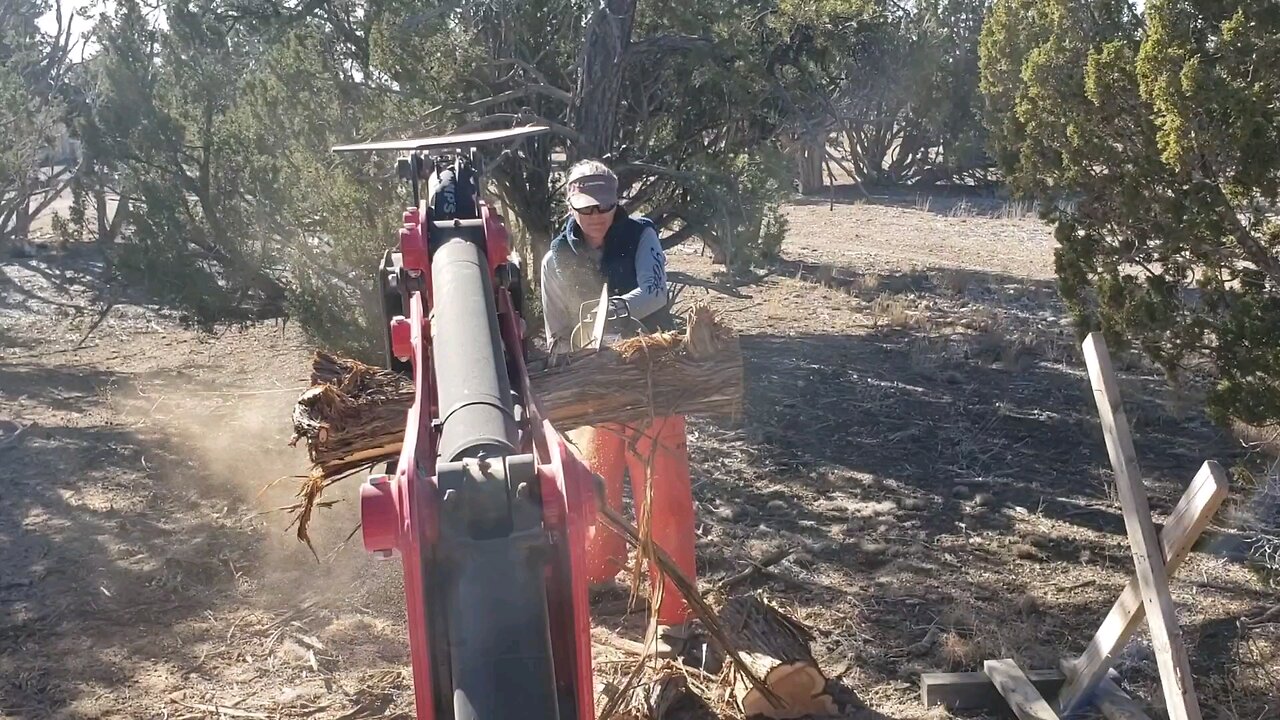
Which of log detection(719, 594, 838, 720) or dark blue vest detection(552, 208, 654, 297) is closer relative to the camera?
log detection(719, 594, 838, 720)

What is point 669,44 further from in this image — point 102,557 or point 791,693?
point 791,693

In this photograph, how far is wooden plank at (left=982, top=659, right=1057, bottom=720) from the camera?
3549 mm

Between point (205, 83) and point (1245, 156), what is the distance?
7.07 m

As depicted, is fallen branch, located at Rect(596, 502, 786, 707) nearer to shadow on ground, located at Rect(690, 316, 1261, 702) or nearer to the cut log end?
the cut log end

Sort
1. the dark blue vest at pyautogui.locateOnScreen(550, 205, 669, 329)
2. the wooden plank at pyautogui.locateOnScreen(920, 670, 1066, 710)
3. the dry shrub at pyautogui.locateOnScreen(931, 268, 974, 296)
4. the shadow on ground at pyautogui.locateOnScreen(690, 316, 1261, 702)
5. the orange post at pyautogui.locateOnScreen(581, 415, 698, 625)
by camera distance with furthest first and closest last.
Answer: the dry shrub at pyautogui.locateOnScreen(931, 268, 974, 296) → the shadow on ground at pyautogui.locateOnScreen(690, 316, 1261, 702) → the dark blue vest at pyautogui.locateOnScreen(550, 205, 669, 329) → the orange post at pyautogui.locateOnScreen(581, 415, 698, 625) → the wooden plank at pyautogui.locateOnScreen(920, 670, 1066, 710)

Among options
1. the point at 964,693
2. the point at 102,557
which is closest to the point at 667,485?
the point at 964,693

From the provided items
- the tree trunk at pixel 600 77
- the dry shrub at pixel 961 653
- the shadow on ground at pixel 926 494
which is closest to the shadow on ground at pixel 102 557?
the shadow on ground at pixel 926 494

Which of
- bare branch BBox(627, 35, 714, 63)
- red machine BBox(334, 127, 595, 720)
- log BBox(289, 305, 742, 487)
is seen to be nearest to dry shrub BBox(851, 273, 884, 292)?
bare branch BBox(627, 35, 714, 63)

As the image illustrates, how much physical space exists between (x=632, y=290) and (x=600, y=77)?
344 centimetres

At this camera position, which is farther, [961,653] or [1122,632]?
[961,653]

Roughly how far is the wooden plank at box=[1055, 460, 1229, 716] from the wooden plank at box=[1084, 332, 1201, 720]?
57 millimetres

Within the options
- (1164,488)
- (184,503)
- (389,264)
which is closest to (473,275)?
(389,264)

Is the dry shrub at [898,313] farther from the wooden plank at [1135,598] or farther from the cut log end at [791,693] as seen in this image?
the cut log end at [791,693]

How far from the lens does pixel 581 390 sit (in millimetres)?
3324
